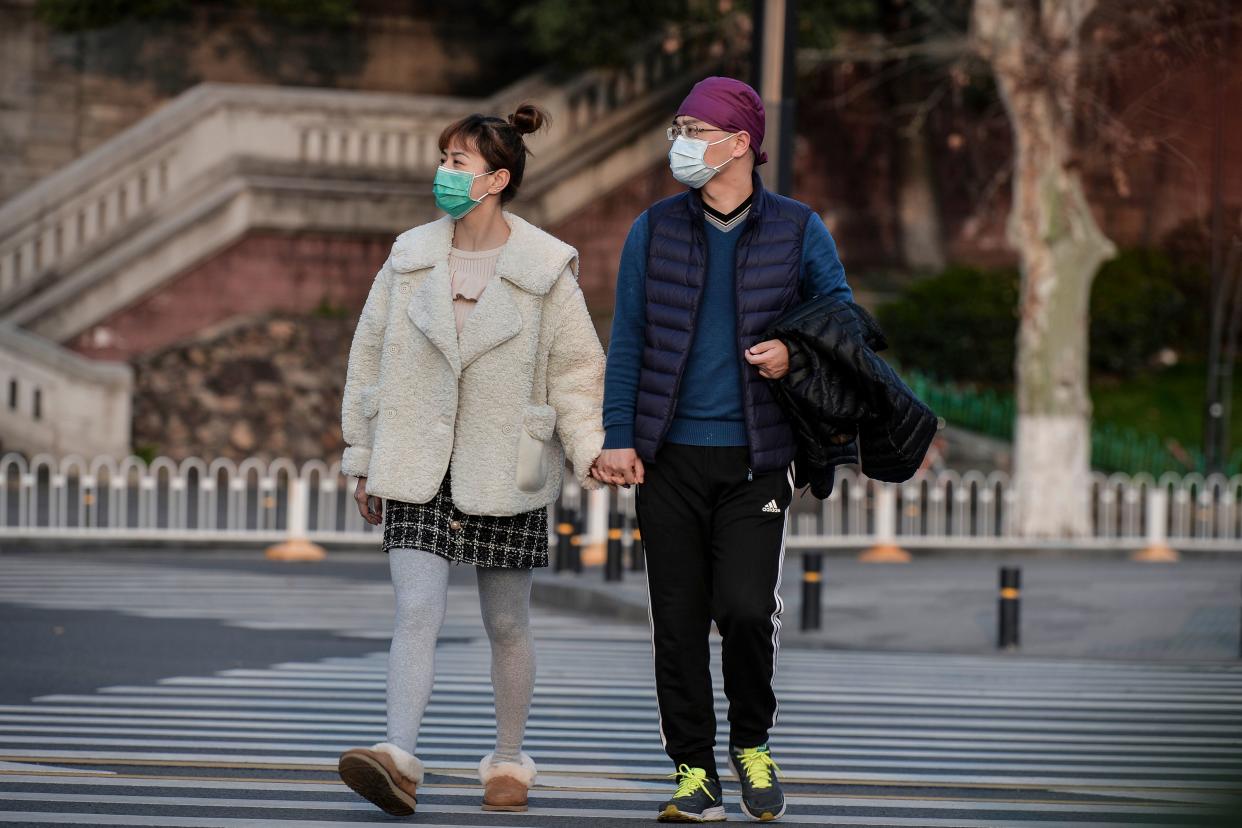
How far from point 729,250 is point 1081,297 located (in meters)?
16.1

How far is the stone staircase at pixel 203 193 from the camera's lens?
2536 cm

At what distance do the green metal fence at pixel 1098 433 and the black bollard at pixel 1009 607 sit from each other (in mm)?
12321

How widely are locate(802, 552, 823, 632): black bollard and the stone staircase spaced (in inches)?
515

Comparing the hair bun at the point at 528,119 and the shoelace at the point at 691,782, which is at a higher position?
the hair bun at the point at 528,119

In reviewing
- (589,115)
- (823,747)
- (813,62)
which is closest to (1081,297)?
(813,62)

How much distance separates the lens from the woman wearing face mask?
5895 mm

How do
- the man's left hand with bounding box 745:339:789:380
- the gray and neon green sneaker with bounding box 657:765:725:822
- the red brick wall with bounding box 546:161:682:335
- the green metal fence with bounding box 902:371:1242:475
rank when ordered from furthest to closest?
the red brick wall with bounding box 546:161:682:335 → the green metal fence with bounding box 902:371:1242:475 → the gray and neon green sneaker with bounding box 657:765:725:822 → the man's left hand with bounding box 745:339:789:380

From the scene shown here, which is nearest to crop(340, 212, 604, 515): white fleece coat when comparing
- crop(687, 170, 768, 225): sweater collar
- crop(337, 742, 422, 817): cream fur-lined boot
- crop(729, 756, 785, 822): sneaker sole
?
crop(687, 170, 768, 225): sweater collar

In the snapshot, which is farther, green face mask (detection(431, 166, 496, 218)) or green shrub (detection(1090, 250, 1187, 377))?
green shrub (detection(1090, 250, 1187, 377))

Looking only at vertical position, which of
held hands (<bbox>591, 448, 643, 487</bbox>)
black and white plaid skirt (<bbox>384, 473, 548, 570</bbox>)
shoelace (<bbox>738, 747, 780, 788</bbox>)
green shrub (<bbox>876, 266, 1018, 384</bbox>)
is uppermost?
green shrub (<bbox>876, 266, 1018, 384</bbox>)

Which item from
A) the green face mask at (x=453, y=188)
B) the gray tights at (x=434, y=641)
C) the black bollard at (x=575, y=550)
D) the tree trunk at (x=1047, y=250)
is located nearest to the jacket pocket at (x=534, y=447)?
the gray tights at (x=434, y=641)

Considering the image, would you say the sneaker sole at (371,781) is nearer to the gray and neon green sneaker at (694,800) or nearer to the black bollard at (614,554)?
the gray and neon green sneaker at (694,800)

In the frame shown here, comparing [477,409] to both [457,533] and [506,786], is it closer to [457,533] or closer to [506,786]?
[457,533]

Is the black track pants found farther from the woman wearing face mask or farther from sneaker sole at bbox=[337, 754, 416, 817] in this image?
sneaker sole at bbox=[337, 754, 416, 817]
